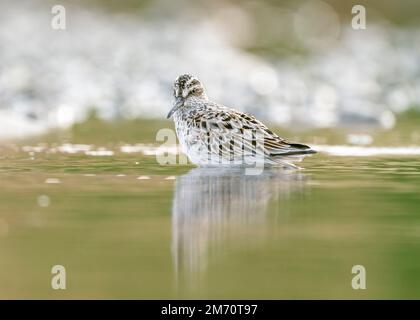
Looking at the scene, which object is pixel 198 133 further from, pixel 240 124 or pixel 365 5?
pixel 365 5

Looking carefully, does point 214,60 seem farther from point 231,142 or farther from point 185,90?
point 231,142

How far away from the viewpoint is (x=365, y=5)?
40.8 metres

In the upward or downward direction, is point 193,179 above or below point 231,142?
below

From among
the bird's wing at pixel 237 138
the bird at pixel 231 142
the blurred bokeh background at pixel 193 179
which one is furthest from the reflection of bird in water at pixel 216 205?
the bird's wing at pixel 237 138

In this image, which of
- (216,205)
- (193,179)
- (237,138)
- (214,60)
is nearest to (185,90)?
(237,138)

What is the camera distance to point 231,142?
12156 mm

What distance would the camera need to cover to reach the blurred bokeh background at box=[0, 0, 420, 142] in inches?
913

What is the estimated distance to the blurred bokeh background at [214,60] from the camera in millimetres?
23188


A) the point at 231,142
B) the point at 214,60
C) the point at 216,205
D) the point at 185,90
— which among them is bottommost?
the point at 216,205

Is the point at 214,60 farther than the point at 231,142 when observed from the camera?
Yes

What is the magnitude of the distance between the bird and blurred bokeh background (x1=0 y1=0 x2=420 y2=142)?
5644mm

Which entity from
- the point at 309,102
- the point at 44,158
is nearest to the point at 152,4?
the point at 309,102

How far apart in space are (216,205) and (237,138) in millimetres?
2916

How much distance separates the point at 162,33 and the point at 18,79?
12.5 m
